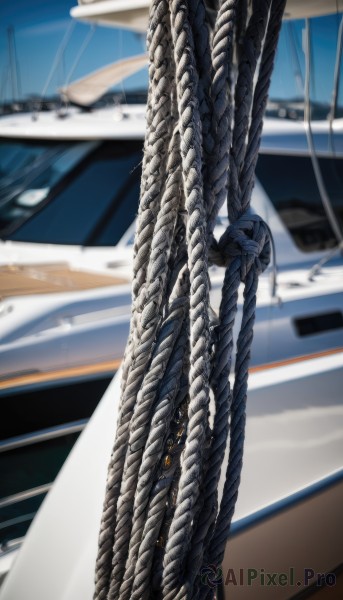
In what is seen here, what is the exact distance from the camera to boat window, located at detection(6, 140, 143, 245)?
3.28 m

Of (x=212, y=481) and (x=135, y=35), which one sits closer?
(x=212, y=481)

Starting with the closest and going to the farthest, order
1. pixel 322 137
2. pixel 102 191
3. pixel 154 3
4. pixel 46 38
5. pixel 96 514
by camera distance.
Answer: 1. pixel 154 3
2. pixel 96 514
3. pixel 102 191
4. pixel 322 137
5. pixel 46 38

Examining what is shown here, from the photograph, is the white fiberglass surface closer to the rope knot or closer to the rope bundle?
the rope bundle

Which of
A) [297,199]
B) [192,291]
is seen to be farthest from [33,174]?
[192,291]

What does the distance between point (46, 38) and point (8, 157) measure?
1.63 metres

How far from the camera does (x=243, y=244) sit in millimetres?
1051

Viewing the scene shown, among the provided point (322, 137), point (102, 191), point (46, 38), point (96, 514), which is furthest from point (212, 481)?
point (46, 38)

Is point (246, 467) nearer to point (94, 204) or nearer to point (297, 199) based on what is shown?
point (94, 204)

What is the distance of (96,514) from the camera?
134cm

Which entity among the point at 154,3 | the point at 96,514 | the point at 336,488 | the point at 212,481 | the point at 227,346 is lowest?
the point at 336,488

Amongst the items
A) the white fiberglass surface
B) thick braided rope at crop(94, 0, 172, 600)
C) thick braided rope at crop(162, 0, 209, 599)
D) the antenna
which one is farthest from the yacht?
the antenna

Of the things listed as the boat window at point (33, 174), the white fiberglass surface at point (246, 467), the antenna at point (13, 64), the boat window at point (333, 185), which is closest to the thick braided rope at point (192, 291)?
the white fiberglass surface at point (246, 467)

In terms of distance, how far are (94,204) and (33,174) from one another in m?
0.49

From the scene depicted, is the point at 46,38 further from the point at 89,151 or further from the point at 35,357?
the point at 35,357
